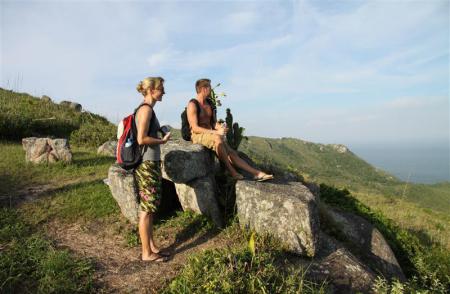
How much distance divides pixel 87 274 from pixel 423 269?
859 centimetres

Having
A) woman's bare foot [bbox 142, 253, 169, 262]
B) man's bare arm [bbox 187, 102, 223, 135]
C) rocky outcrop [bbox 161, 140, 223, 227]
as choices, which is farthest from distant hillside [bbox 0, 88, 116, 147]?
woman's bare foot [bbox 142, 253, 169, 262]

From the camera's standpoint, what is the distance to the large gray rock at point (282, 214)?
6.05 metres

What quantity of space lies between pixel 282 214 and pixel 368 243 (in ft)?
14.8

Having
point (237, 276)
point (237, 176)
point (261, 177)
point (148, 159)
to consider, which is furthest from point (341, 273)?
point (148, 159)

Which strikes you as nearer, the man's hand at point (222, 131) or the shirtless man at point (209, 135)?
the man's hand at point (222, 131)

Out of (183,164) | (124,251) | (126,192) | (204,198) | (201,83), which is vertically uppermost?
(201,83)

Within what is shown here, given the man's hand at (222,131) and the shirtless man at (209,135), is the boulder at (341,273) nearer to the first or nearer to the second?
the shirtless man at (209,135)

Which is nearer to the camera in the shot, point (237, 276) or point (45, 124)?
point (237, 276)

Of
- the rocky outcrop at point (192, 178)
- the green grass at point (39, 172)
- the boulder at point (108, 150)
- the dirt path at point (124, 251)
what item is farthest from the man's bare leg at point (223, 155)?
the boulder at point (108, 150)

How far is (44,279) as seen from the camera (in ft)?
15.3

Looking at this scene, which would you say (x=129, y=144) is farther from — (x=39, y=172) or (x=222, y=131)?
(x=39, y=172)

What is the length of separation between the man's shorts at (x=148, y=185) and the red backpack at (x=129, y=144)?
0.55ft

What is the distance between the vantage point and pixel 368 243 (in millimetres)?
9266

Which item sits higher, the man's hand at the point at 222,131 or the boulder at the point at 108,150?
the man's hand at the point at 222,131
